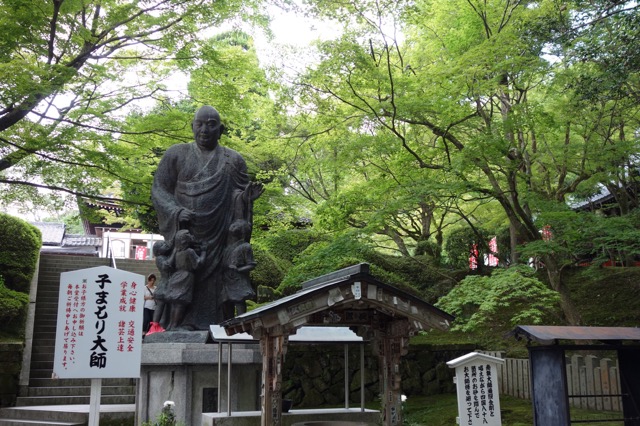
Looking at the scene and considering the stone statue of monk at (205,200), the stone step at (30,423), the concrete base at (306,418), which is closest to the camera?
the concrete base at (306,418)

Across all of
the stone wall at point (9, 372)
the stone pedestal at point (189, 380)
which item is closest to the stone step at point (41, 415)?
the stone wall at point (9, 372)

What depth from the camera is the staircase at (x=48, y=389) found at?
1020 cm

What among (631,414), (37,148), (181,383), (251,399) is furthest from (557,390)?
(37,148)

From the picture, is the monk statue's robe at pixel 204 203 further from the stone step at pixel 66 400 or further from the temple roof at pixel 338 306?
the temple roof at pixel 338 306

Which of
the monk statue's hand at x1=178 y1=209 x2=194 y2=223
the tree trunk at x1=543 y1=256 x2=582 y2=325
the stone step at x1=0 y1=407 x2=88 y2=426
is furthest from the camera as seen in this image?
the tree trunk at x1=543 y1=256 x2=582 y2=325

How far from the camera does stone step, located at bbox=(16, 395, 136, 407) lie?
11.6 meters

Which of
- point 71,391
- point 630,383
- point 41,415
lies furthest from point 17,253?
point 630,383

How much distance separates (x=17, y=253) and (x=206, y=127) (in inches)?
260

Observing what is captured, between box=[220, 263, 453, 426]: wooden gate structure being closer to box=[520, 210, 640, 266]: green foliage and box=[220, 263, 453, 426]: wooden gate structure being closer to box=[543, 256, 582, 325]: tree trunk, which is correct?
box=[520, 210, 640, 266]: green foliage

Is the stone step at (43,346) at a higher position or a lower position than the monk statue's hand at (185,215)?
lower

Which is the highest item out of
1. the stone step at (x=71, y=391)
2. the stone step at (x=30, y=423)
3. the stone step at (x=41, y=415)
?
the stone step at (x=71, y=391)

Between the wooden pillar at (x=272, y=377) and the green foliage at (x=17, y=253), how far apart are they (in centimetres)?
950

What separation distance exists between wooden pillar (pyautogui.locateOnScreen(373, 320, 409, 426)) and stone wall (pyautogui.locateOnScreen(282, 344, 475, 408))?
18.3ft

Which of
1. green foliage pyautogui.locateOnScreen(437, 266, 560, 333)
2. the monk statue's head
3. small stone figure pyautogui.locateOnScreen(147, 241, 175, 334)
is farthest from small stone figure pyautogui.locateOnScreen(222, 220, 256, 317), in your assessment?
green foliage pyautogui.locateOnScreen(437, 266, 560, 333)
